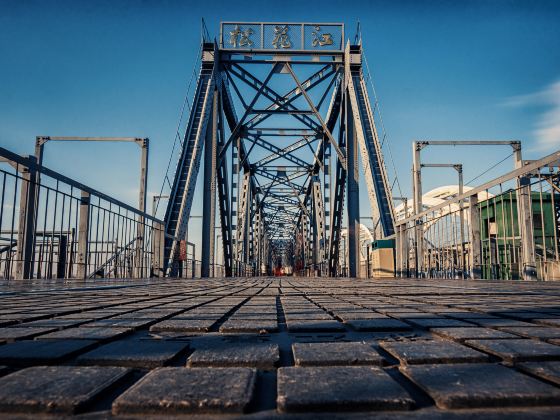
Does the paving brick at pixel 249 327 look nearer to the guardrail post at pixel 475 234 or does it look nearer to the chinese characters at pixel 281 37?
the guardrail post at pixel 475 234

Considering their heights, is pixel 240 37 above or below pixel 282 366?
above

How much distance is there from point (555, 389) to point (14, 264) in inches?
351

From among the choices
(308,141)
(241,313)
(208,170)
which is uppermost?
(308,141)

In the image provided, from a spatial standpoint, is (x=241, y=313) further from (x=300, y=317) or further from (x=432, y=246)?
(x=432, y=246)

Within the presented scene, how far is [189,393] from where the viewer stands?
1022 millimetres

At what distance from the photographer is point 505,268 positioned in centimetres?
904

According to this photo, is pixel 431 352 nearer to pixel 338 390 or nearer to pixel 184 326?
pixel 338 390

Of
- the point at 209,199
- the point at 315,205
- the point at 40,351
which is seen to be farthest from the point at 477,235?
the point at 315,205

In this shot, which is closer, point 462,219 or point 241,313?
point 241,313

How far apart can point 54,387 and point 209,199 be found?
16.7 metres

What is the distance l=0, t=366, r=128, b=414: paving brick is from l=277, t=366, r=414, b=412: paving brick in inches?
17.9

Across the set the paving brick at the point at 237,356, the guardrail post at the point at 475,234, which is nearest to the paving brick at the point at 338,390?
the paving brick at the point at 237,356

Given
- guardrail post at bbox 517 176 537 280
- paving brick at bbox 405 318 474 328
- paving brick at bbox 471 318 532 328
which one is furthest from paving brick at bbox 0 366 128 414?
guardrail post at bbox 517 176 537 280

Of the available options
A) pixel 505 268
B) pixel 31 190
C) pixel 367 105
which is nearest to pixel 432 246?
pixel 505 268
